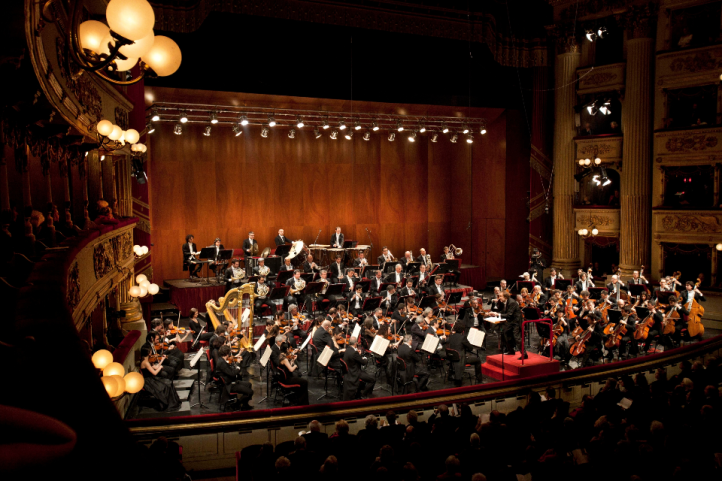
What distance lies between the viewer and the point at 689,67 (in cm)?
1734

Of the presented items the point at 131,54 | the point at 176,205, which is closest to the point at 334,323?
the point at 131,54

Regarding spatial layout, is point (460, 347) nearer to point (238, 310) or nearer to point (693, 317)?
point (238, 310)

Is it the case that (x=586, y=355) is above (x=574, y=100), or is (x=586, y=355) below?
below

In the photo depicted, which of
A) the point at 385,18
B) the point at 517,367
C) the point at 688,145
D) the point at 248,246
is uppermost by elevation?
the point at 385,18

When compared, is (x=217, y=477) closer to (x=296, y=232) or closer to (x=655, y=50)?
(x=296, y=232)

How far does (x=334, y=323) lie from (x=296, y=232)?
10348 mm

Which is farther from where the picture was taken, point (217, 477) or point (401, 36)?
point (401, 36)

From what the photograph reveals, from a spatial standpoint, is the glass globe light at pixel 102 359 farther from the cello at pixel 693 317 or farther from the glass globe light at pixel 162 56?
the cello at pixel 693 317

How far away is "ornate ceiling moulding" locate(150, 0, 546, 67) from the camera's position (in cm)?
1609

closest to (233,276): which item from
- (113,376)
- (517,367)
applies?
(517,367)

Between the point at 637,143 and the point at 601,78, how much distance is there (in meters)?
2.64

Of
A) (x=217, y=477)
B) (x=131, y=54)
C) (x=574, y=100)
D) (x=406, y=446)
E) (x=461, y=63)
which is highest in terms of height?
(x=461, y=63)

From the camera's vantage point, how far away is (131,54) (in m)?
3.40

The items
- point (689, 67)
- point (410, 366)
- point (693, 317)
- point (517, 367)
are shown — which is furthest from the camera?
point (689, 67)
